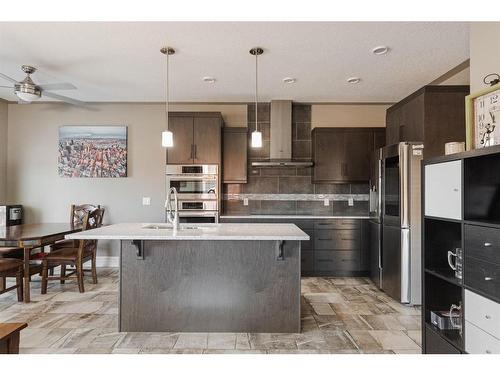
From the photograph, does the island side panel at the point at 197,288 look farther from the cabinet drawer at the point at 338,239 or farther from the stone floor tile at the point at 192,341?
the cabinet drawer at the point at 338,239

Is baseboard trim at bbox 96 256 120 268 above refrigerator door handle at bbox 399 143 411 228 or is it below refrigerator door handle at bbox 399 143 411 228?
below

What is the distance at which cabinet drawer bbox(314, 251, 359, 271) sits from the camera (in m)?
4.50

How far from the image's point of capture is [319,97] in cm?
474

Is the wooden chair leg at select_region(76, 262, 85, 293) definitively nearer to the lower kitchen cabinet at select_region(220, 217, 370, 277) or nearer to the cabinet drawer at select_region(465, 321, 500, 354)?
the lower kitchen cabinet at select_region(220, 217, 370, 277)

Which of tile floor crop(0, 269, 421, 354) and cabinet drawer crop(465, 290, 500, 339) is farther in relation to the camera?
tile floor crop(0, 269, 421, 354)

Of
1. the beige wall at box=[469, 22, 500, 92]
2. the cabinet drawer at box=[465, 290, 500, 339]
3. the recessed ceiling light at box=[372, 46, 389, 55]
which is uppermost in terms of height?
the recessed ceiling light at box=[372, 46, 389, 55]

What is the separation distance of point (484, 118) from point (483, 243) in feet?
2.72

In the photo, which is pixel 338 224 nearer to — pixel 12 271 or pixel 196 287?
pixel 196 287

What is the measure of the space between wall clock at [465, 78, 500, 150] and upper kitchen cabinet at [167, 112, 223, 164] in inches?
126

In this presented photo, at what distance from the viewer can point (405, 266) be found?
3.36 meters

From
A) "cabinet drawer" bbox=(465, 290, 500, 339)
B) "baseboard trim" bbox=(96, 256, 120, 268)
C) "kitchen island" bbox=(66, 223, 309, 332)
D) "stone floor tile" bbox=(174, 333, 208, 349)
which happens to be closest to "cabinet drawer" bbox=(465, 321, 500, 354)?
"cabinet drawer" bbox=(465, 290, 500, 339)

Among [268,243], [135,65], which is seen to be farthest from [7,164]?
[268,243]
